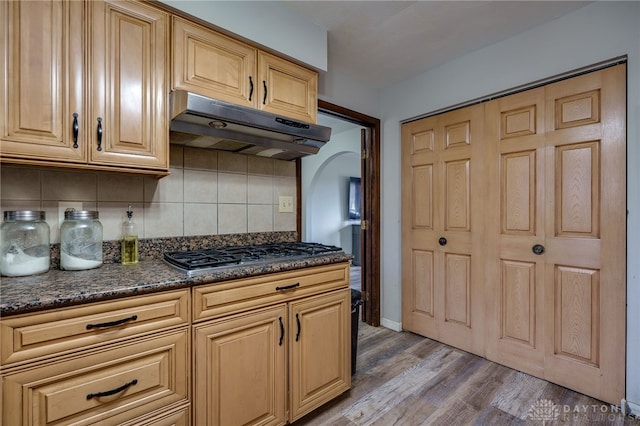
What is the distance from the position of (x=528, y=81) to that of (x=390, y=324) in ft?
7.42

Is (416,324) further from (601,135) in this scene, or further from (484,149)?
(601,135)

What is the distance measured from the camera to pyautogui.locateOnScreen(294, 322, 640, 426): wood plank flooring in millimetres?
1594

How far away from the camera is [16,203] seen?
1310 mm

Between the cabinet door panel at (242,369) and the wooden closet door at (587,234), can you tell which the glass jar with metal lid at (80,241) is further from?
the wooden closet door at (587,234)

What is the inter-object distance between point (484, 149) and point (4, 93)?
2.64 metres

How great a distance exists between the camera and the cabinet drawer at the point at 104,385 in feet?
2.93

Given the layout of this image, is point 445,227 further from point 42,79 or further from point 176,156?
point 42,79

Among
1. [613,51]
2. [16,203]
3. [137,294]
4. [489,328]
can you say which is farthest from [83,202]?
[613,51]

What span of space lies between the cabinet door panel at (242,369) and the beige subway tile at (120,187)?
863mm

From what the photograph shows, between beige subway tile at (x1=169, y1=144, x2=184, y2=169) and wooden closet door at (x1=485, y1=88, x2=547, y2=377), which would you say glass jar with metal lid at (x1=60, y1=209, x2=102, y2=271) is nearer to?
beige subway tile at (x1=169, y1=144, x2=184, y2=169)

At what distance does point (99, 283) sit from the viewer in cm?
107

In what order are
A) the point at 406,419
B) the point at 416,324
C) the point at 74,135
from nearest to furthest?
1. the point at 74,135
2. the point at 406,419
3. the point at 416,324

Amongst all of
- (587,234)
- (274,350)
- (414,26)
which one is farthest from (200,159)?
(587,234)

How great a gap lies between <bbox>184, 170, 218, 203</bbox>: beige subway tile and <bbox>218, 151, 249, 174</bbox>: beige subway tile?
0.26ft
